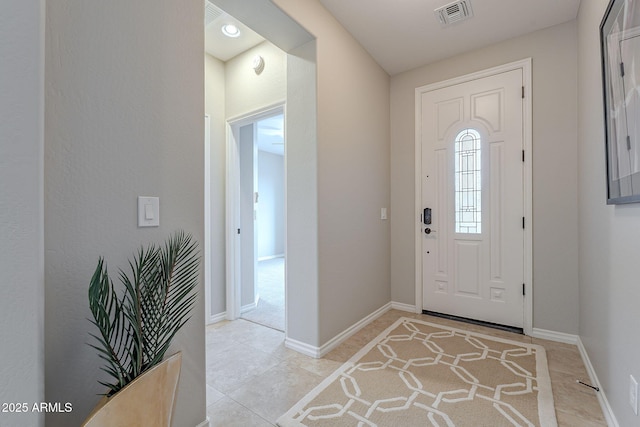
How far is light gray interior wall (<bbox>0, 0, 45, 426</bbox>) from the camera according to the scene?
A: 675 millimetres

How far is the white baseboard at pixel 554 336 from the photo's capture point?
240cm

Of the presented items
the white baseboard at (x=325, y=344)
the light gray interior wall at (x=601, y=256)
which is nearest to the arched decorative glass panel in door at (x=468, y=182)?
the light gray interior wall at (x=601, y=256)

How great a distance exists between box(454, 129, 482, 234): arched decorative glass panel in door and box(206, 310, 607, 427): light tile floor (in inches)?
40.4

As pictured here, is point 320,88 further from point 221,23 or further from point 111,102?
point 111,102

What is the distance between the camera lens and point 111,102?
1145 millimetres

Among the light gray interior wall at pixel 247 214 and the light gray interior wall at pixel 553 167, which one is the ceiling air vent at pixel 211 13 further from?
the light gray interior wall at pixel 553 167

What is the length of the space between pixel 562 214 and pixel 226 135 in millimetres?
3308

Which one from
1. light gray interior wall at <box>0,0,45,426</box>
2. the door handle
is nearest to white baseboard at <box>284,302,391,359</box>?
the door handle

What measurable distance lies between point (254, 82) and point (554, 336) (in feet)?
12.0

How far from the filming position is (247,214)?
327 cm

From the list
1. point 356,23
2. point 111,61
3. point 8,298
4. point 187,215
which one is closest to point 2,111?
point 8,298

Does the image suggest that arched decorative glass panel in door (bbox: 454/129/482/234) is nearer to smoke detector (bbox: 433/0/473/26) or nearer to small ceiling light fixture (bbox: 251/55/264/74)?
smoke detector (bbox: 433/0/473/26)

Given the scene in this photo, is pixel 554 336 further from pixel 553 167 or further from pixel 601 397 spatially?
pixel 553 167

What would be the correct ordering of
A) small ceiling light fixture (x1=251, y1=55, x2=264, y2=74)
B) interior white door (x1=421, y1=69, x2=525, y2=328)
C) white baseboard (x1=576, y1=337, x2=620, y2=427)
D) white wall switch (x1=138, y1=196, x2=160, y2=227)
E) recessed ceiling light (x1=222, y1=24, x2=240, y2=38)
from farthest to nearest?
small ceiling light fixture (x1=251, y1=55, x2=264, y2=74)
interior white door (x1=421, y1=69, x2=525, y2=328)
recessed ceiling light (x1=222, y1=24, x2=240, y2=38)
white baseboard (x1=576, y1=337, x2=620, y2=427)
white wall switch (x1=138, y1=196, x2=160, y2=227)
